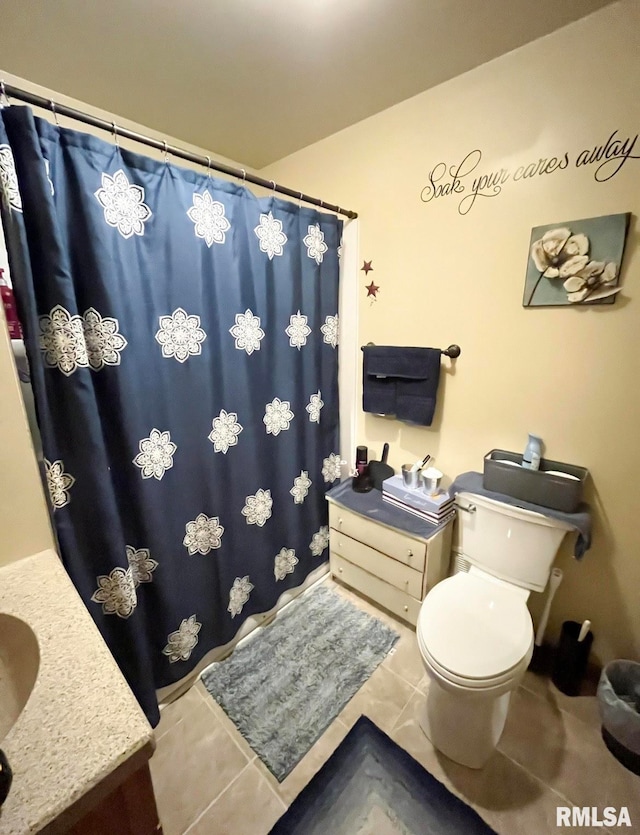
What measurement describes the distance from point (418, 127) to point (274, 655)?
2.35 meters

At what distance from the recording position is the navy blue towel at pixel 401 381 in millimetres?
1569

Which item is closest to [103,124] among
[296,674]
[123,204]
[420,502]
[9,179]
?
[123,204]

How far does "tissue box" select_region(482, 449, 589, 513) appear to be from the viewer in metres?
1.22

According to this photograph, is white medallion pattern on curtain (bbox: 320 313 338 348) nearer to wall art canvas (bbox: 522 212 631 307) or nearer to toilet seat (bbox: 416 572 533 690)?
wall art canvas (bbox: 522 212 631 307)

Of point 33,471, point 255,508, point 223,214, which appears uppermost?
point 223,214

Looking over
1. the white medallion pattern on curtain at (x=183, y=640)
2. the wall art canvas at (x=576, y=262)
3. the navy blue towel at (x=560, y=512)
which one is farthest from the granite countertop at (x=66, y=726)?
the wall art canvas at (x=576, y=262)

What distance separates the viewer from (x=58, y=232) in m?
0.91

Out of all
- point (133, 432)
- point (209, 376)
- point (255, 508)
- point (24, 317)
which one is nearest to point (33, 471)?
point (133, 432)

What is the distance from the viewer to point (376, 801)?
3.55 ft

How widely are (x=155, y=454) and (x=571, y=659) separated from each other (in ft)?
5.75

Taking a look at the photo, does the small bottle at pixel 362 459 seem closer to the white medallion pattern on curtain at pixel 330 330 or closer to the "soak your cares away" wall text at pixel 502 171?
the white medallion pattern on curtain at pixel 330 330

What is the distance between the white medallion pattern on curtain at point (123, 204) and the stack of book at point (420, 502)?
1434mm

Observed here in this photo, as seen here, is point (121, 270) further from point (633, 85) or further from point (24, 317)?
point (633, 85)

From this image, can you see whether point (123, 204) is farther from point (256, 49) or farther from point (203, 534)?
point (203, 534)
